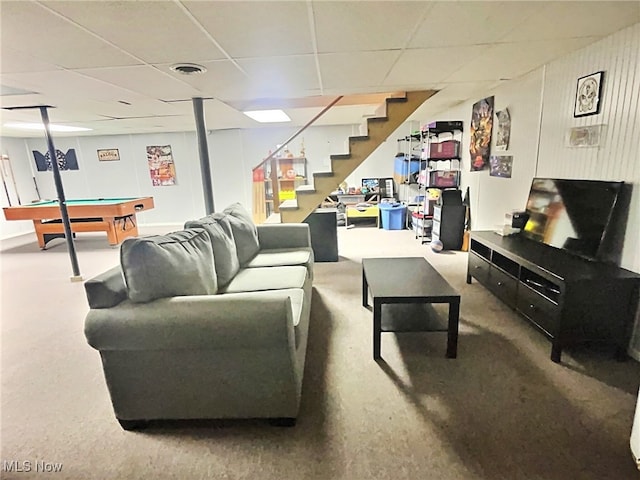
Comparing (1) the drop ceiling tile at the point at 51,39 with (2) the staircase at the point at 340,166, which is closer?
(1) the drop ceiling tile at the point at 51,39

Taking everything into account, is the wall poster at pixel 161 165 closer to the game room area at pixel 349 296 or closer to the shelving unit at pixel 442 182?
the game room area at pixel 349 296

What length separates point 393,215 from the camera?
6332mm

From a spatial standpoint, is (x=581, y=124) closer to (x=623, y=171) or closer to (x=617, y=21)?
(x=623, y=171)

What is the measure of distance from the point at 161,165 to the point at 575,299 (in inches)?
312

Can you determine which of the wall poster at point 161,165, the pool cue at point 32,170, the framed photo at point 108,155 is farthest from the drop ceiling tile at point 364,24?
the pool cue at point 32,170

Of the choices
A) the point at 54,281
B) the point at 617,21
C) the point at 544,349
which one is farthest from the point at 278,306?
the point at 54,281

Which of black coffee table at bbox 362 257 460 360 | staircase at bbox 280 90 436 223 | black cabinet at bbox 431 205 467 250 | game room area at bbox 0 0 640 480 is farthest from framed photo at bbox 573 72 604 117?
black cabinet at bbox 431 205 467 250

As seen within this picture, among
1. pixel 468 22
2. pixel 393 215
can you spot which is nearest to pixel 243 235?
pixel 468 22

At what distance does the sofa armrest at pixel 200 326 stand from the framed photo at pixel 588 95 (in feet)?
8.68

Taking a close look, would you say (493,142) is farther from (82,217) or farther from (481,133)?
(82,217)

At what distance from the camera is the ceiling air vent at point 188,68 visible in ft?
8.56

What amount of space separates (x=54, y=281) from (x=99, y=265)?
70 cm

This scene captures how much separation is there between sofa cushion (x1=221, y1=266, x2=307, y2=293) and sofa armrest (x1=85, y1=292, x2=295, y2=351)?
76 centimetres

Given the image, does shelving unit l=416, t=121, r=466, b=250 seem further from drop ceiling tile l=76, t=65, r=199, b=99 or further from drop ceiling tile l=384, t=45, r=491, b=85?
drop ceiling tile l=76, t=65, r=199, b=99
